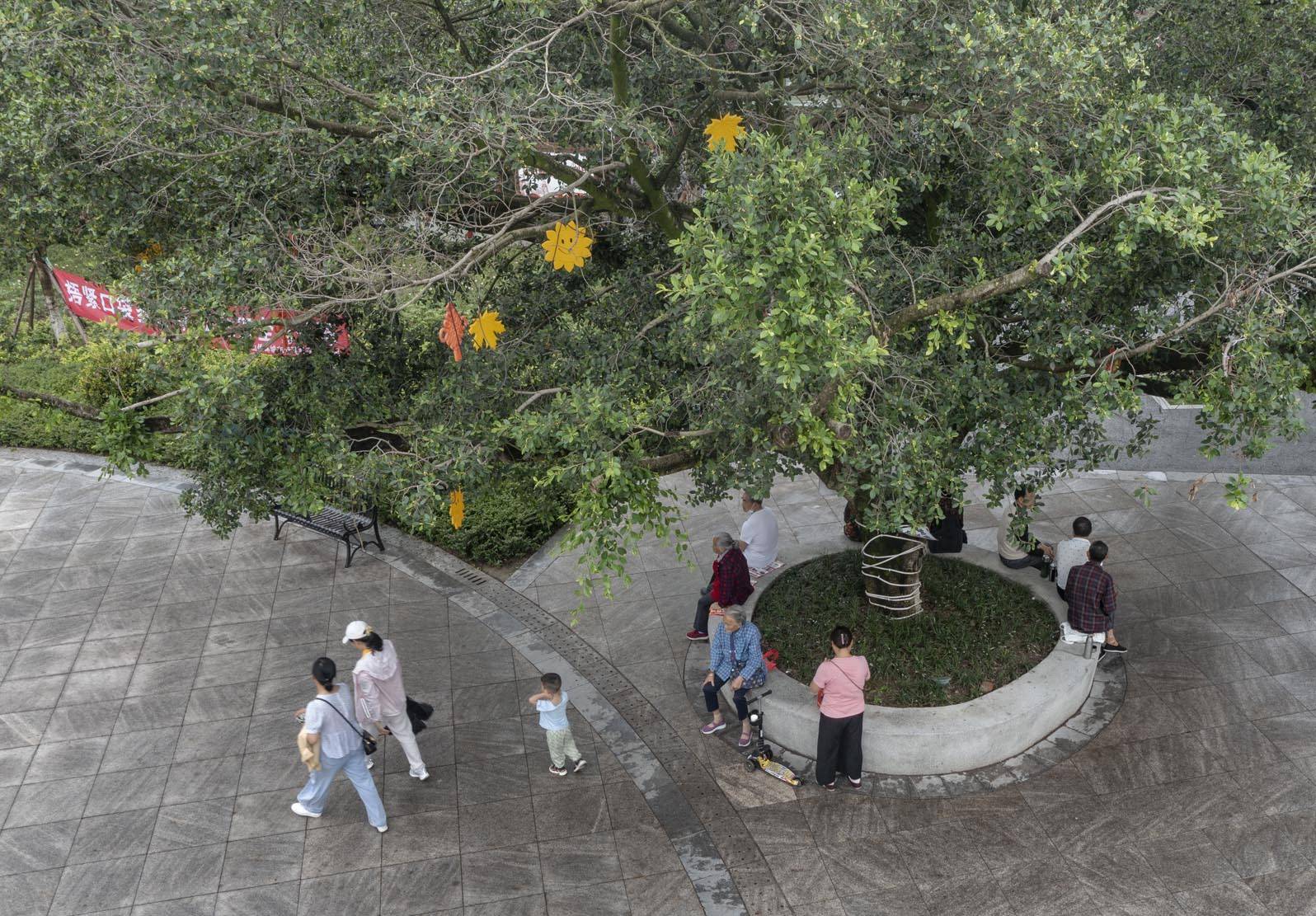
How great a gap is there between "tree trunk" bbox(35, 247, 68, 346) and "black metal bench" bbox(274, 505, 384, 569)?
7187 mm

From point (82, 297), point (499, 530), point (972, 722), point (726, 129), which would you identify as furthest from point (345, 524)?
point (82, 297)

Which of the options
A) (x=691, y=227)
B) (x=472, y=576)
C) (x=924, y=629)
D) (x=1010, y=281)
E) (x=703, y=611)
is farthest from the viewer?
(x=472, y=576)

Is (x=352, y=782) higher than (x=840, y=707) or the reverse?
the reverse

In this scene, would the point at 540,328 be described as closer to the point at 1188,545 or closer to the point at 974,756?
the point at 974,756

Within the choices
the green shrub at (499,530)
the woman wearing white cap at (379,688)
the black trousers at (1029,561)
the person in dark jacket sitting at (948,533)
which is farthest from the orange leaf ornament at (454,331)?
the black trousers at (1029,561)

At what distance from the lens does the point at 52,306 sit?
1630 centimetres

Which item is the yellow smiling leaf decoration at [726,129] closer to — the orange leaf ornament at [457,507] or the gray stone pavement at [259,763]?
the orange leaf ornament at [457,507]

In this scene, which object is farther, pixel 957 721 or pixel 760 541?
pixel 760 541

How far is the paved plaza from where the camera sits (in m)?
6.78

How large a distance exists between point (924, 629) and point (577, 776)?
291 centimetres

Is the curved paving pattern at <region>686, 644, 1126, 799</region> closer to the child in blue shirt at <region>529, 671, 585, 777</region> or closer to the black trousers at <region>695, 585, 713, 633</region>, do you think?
the black trousers at <region>695, 585, 713, 633</region>

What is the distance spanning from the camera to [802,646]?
329 inches

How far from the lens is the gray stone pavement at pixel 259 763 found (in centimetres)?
689

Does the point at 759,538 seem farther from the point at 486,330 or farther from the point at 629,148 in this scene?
the point at 629,148
